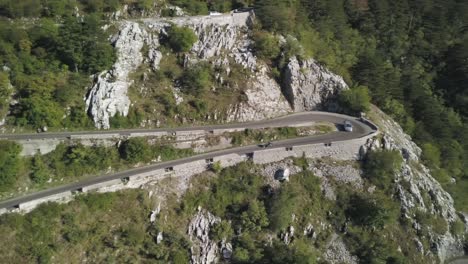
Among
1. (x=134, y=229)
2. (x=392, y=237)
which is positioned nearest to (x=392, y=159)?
(x=392, y=237)

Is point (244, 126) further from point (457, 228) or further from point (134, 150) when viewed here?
point (457, 228)

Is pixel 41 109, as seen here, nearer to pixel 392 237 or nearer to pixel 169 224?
pixel 169 224

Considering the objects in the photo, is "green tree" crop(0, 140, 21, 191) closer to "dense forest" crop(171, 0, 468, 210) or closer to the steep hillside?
the steep hillside

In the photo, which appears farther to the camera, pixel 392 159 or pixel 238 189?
pixel 392 159

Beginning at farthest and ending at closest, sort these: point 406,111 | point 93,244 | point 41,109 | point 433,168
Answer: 1. point 406,111
2. point 433,168
3. point 41,109
4. point 93,244

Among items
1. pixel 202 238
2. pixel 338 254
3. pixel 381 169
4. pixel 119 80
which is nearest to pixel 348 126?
pixel 381 169
